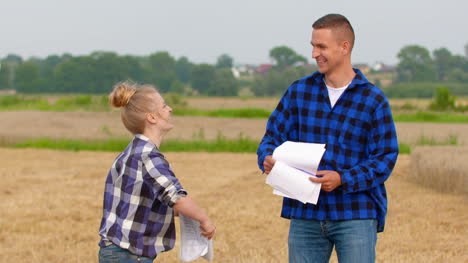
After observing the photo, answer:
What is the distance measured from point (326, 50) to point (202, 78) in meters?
75.7

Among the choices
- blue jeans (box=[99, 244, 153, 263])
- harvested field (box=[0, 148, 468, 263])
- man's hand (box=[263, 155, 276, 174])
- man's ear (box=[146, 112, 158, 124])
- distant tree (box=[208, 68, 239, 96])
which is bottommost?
distant tree (box=[208, 68, 239, 96])

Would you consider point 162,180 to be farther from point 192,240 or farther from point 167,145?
point 167,145

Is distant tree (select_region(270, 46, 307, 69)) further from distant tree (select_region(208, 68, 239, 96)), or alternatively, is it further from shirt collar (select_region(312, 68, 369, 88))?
shirt collar (select_region(312, 68, 369, 88))

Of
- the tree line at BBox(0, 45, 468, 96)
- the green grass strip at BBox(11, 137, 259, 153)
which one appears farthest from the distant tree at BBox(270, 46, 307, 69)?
the green grass strip at BBox(11, 137, 259, 153)

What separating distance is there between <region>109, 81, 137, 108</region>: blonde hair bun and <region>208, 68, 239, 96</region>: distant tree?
69459 millimetres

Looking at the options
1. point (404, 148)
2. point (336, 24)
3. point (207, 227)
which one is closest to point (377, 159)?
point (336, 24)

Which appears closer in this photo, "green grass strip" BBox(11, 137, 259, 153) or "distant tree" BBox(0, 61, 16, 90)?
"green grass strip" BBox(11, 137, 259, 153)

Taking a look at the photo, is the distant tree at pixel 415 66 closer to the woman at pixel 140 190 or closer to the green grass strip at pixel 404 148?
the green grass strip at pixel 404 148

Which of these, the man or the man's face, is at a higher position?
the man's face

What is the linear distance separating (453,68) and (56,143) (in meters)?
64.5

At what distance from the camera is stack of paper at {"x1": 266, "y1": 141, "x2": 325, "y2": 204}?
Result: 3.84m

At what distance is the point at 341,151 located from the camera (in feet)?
13.1

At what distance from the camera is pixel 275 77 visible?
64.2m

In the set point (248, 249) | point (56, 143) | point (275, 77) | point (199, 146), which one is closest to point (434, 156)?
point (248, 249)
